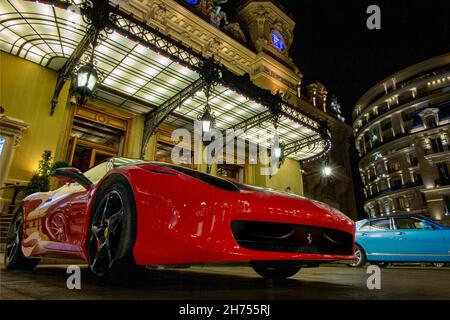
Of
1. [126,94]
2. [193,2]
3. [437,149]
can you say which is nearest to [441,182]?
→ [437,149]

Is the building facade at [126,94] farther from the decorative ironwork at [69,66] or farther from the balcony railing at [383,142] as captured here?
the balcony railing at [383,142]

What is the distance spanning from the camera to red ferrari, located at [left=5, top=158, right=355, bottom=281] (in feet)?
6.33

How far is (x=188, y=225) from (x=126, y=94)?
10562 mm

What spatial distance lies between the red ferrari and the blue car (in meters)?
5.83

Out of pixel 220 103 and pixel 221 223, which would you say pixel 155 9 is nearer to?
pixel 220 103

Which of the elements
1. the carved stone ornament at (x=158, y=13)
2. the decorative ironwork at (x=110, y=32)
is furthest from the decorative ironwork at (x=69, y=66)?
the carved stone ornament at (x=158, y=13)

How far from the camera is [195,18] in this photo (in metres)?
16.4

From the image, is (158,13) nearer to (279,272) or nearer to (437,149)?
(279,272)

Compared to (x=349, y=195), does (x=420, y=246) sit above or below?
below

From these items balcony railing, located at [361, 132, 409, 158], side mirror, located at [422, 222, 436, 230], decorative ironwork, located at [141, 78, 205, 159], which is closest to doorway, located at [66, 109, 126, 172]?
decorative ironwork, located at [141, 78, 205, 159]

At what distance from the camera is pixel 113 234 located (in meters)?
2.20

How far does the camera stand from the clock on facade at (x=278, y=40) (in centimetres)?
2131

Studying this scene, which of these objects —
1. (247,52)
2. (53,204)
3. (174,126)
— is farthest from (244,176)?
(53,204)

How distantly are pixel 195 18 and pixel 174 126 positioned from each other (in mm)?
7299
